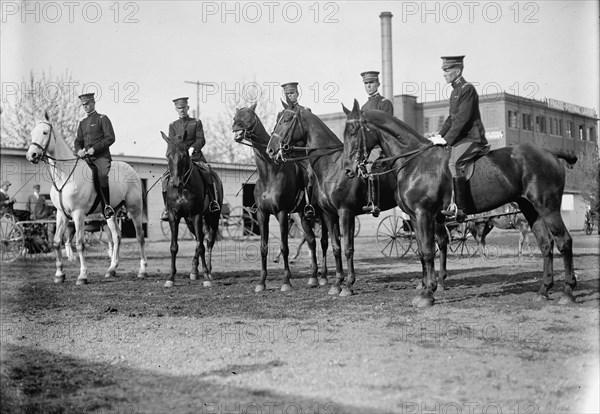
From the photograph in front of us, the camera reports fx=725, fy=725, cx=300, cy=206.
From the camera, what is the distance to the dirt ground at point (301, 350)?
194 inches

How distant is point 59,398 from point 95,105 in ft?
31.5

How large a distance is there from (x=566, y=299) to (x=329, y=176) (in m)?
3.82

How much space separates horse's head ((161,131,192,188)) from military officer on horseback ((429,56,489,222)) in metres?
4.64

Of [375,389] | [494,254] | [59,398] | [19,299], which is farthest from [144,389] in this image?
[494,254]

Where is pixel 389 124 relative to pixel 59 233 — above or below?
above

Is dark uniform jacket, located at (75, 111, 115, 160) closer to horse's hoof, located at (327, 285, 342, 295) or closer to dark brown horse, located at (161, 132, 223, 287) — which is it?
dark brown horse, located at (161, 132, 223, 287)

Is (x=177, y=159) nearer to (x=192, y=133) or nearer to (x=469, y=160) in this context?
(x=192, y=133)

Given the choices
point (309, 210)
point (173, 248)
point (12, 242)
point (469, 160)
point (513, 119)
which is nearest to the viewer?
point (469, 160)

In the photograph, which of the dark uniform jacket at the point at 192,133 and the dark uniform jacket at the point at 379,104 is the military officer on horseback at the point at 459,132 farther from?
the dark uniform jacket at the point at 192,133

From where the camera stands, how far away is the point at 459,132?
955 centimetres

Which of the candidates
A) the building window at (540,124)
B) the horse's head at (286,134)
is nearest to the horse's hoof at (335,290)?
the horse's head at (286,134)

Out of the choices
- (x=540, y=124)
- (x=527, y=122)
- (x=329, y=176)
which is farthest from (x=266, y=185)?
(x=540, y=124)

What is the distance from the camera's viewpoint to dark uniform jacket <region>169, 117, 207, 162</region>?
1346 cm

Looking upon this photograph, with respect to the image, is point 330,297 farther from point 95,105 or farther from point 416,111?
point 416,111
